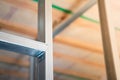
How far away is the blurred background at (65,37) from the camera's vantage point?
1.87 meters

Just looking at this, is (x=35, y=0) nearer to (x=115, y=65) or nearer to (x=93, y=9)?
(x=93, y=9)

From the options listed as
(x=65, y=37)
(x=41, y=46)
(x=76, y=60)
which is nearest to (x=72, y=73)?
(x=76, y=60)

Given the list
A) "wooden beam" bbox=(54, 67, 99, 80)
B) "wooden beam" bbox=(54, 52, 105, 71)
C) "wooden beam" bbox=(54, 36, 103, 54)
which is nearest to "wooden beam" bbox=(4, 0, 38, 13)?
"wooden beam" bbox=(54, 36, 103, 54)

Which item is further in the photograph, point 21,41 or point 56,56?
point 56,56

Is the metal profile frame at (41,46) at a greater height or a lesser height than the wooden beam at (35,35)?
lesser

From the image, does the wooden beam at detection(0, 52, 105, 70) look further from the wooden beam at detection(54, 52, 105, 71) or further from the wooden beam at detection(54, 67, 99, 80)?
the wooden beam at detection(54, 67, 99, 80)

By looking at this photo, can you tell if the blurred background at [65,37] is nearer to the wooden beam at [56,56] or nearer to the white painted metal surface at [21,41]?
the wooden beam at [56,56]

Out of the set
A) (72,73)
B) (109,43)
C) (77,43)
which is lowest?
(109,43)

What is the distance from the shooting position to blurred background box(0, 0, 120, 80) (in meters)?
1.87

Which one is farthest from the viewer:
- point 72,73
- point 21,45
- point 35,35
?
point 72,73

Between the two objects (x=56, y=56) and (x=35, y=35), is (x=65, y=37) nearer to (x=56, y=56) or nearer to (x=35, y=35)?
(x=35, y=35)

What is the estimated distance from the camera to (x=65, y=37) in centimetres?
232

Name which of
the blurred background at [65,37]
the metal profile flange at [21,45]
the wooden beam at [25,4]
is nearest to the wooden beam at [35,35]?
the blurred background at [65,37]

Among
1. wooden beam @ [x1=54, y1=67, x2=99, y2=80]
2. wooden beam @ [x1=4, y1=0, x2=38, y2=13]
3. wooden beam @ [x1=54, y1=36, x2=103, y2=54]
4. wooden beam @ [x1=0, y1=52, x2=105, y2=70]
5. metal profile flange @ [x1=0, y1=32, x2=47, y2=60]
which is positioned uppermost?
wooden beam @ [x1=4, y1=0, x2=38, y2=13]
